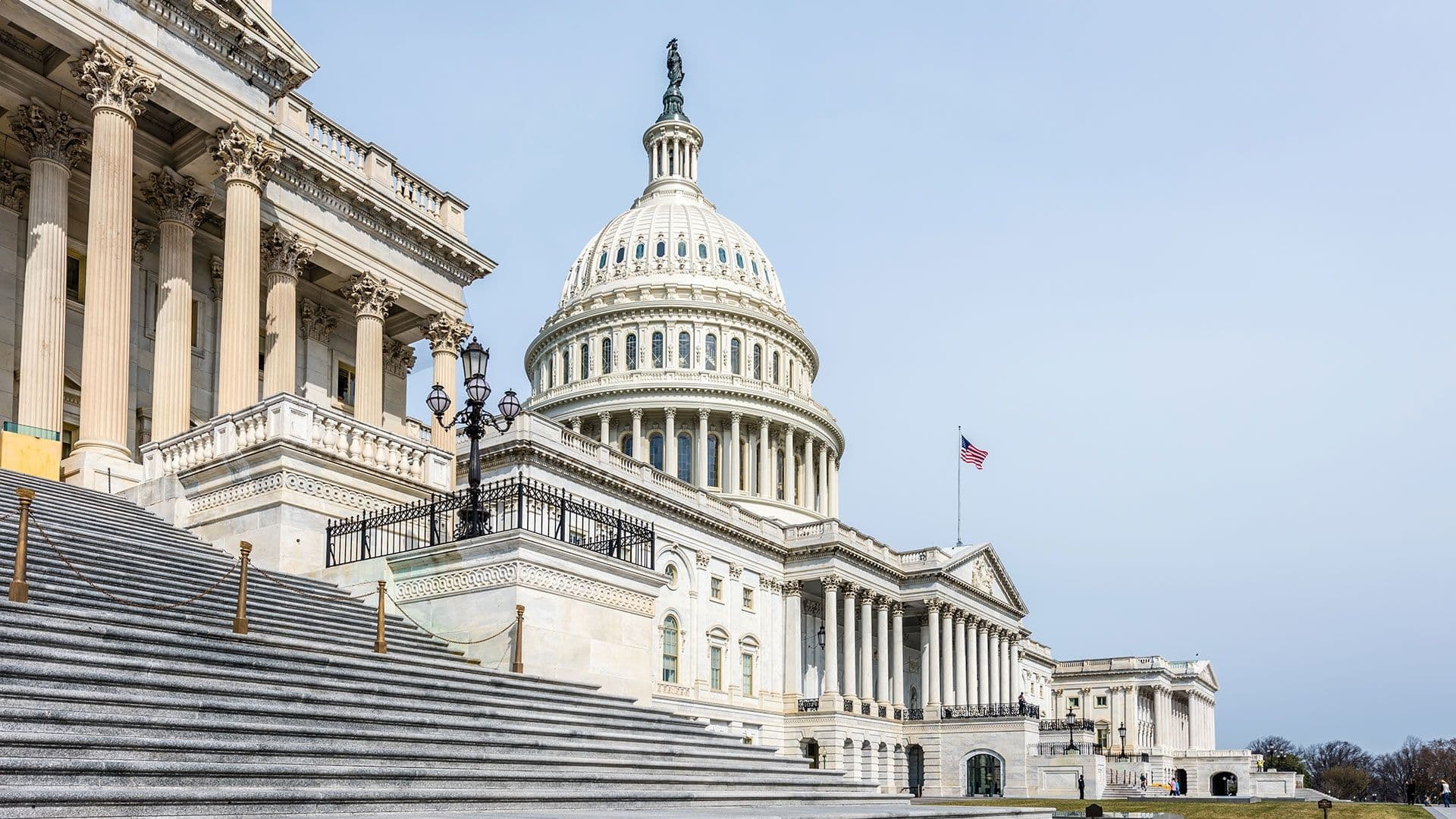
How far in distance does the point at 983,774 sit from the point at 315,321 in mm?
59123

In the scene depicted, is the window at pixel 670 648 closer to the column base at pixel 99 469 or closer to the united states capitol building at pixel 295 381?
the united states capitol building at pixel 295 381

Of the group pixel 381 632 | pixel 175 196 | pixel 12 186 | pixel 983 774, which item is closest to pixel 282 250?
pixel 175 196

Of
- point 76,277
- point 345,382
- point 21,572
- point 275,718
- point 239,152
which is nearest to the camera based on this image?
point 275,718

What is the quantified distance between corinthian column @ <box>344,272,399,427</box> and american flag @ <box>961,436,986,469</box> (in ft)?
194

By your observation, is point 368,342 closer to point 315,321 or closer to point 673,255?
point 315,321

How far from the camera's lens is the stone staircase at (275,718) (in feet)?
34.6

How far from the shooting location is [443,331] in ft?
125

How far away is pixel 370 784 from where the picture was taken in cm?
1215

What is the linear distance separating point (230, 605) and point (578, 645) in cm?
609

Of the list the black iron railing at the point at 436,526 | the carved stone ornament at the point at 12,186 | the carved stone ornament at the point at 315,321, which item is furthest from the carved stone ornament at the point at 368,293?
the black iron railing at the point at 436,526

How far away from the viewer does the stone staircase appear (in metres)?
10.6

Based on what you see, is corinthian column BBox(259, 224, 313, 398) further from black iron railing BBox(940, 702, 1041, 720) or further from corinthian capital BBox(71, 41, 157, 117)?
black iron railing BBox(940, 702, 1041, 720)

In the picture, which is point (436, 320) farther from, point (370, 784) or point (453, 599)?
point (370, 784)

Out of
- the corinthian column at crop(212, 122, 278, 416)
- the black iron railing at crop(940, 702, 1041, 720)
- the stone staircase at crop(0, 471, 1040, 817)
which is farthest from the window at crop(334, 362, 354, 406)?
the black iron railing at crop(940, 702, 1041, 720)
